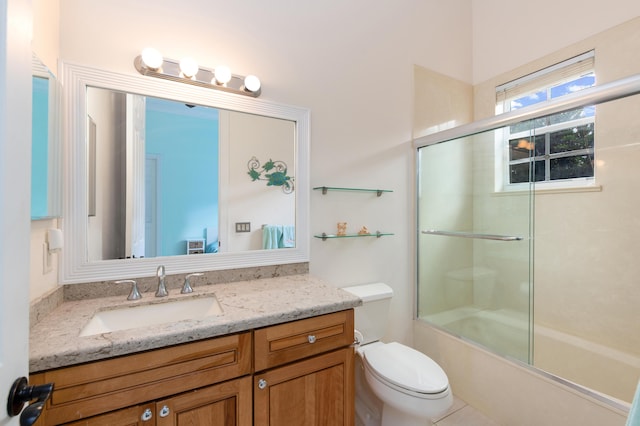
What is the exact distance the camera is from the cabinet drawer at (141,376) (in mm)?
785

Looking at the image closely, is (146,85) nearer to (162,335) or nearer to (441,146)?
(162,335)

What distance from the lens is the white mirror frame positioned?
1.19 metres

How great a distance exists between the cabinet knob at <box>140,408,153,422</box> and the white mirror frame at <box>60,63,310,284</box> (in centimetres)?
62

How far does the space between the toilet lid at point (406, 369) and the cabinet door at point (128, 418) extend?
3.23 feet

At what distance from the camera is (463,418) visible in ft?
5.89

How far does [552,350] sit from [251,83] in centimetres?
255

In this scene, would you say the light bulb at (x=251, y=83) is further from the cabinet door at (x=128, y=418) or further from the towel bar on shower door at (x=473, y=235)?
the towel bar on shower door at (x=473, y=235)

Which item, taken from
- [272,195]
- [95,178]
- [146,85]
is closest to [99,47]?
[146,85]

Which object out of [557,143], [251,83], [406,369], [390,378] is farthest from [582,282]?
[251,83]

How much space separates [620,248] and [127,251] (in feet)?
9.02

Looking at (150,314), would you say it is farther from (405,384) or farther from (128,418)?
(405,384)

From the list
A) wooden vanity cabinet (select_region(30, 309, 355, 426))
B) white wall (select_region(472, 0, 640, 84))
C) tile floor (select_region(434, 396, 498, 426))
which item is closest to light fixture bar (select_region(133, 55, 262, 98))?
wooden vanity cabinet (select_region(30, 309, 355, 426))

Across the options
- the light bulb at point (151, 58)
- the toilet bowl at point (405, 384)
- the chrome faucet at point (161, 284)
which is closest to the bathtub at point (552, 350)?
the toilet bowl at point (405, 384)

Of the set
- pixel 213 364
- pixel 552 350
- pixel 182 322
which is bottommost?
pixel 552 350
